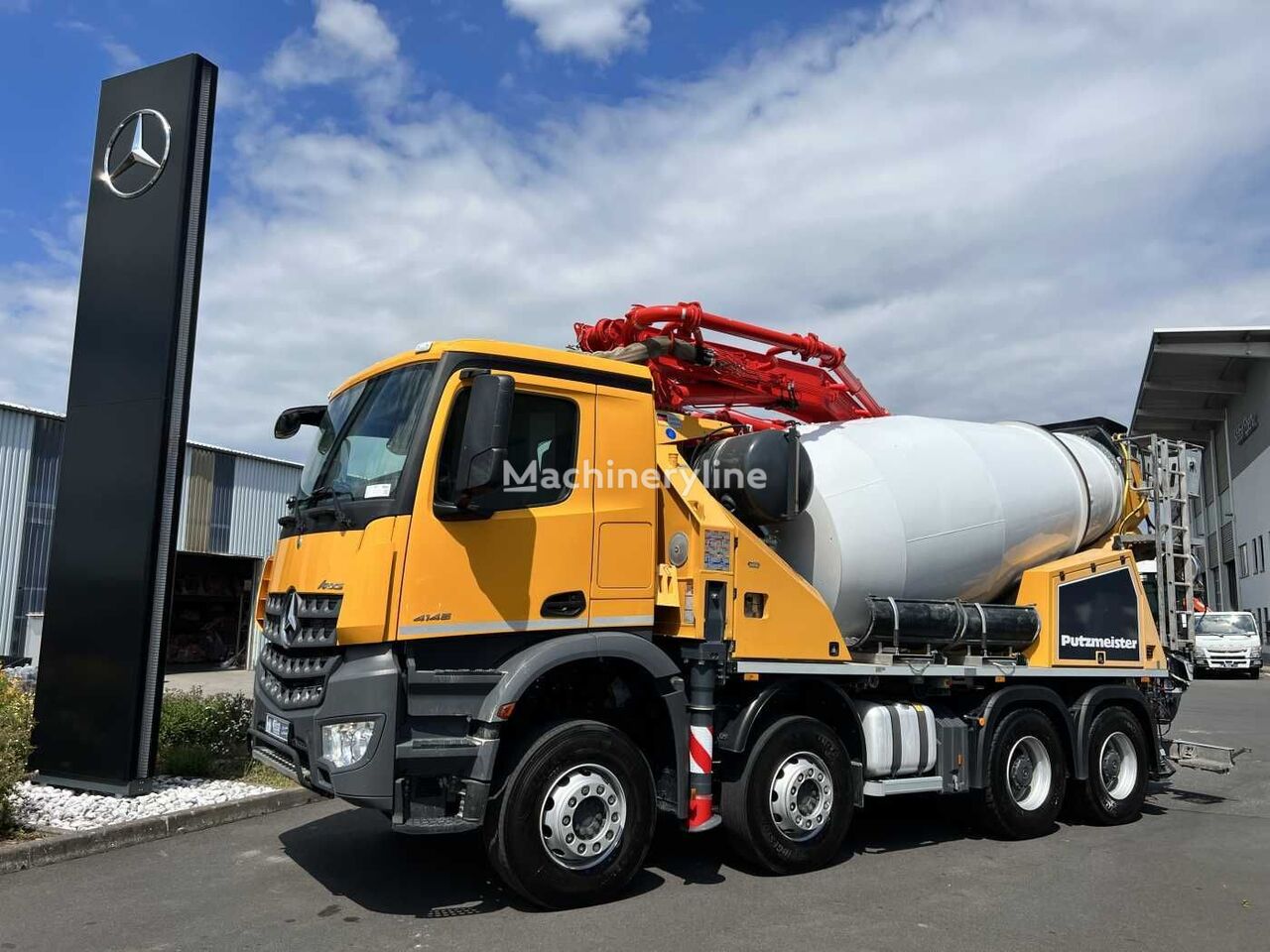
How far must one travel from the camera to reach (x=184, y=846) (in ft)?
22.4

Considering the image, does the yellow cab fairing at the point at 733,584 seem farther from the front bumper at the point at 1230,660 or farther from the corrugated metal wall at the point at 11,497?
the front bumper at the point at 1230,660

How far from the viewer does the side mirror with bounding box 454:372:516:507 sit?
16.4 feet

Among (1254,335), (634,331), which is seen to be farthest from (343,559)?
(1254,335)

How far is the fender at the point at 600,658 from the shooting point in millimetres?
5207

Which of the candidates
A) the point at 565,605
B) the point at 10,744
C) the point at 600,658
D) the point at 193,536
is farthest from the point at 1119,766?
the point at 193,536

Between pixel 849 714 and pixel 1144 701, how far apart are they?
11.7 feet

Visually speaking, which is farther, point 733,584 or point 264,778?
point 264,778

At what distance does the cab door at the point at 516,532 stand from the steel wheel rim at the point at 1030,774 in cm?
411

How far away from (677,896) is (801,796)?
3.65 feet

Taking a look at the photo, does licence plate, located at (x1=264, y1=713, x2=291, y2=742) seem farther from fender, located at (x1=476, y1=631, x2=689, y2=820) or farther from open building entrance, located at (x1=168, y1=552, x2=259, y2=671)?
open building entrance, located at (x1=168, y1=552, x2=259, y2=671)

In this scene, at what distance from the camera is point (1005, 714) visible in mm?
7680

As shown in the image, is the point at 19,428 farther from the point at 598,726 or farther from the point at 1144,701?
the point at 1144,701

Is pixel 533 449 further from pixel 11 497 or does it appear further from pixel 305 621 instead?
pixel 11 497

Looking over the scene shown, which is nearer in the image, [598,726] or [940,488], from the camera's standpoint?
[598,726]
